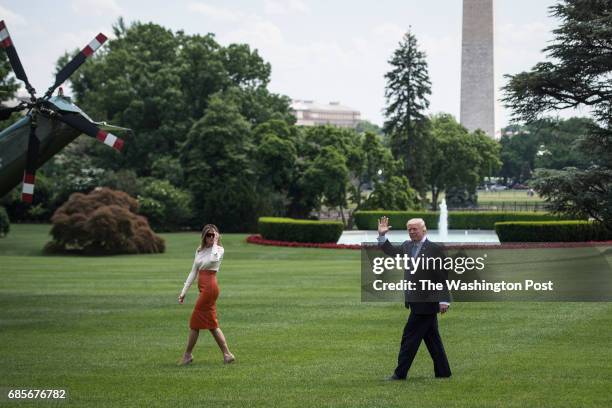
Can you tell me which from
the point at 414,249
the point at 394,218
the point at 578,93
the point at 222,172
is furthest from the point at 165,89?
the point at 414,249

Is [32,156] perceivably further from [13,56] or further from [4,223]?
[4,223]

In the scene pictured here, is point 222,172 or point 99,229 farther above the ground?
point 222,172

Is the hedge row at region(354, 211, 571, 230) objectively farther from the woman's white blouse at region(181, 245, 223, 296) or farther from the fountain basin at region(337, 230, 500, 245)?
the woman's white blouse at region(181, 245, 223, 296)

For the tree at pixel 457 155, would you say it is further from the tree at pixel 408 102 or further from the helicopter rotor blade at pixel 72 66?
the helicopter rotor blade at pixel 72 66

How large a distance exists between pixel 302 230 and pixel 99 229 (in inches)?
405

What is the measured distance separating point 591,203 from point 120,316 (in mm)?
11818

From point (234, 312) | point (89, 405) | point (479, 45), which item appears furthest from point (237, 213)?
point (89, 405)

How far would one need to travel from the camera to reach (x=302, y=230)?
47.4 m

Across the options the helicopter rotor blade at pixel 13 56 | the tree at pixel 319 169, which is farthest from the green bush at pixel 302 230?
the helicopter rotor blade at pixel 13 56

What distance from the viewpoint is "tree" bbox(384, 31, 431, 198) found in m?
75.6

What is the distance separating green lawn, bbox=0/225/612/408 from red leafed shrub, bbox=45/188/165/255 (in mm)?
17298

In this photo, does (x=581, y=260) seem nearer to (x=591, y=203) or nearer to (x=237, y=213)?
(x=591, y=203)

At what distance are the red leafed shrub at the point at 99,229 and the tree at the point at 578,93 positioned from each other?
22890mm

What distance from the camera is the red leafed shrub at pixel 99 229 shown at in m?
42.7
